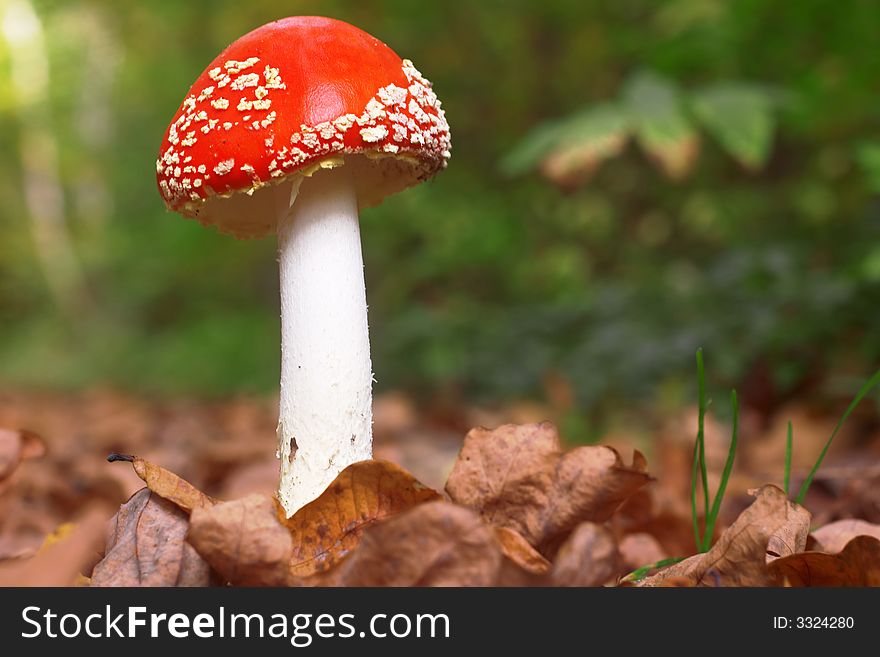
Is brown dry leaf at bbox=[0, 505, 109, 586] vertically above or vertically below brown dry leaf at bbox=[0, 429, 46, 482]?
below

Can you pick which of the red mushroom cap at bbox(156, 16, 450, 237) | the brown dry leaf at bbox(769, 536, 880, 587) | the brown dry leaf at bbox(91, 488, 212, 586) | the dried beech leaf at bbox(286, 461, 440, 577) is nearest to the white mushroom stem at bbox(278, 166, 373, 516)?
the red mushroom cap at bbox(156, 16, 450, 237)

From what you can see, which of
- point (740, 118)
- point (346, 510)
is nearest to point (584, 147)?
point (740, 118)

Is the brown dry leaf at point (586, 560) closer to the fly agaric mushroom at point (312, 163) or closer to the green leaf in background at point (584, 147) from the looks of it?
the fly agaric mushroom at point (312, 163)

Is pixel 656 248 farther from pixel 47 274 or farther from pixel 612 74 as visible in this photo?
pixel 47 274

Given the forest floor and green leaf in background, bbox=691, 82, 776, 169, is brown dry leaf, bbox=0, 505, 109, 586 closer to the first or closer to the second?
the forest floor

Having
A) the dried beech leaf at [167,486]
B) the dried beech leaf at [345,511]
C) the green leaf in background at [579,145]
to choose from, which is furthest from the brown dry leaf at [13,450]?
the green leaf in background at [579,145]

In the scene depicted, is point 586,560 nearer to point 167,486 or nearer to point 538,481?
point 538,481

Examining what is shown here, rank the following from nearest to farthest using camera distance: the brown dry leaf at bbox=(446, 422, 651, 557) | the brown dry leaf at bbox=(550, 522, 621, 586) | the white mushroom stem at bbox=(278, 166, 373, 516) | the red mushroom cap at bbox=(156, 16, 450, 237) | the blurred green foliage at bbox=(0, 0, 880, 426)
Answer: the brown dry leaf at bbox=(550, 522, 621, 586) < the brown dry leaf at bbox=(446, 422, 651, 557) < the red mushroom cap at bbox=(156, 16, 450, 237) < the white mushroom stem at bbox=(278, 166, 373, 516) < the blurred green foliage at bbox=(0, 0, 880, 426)
